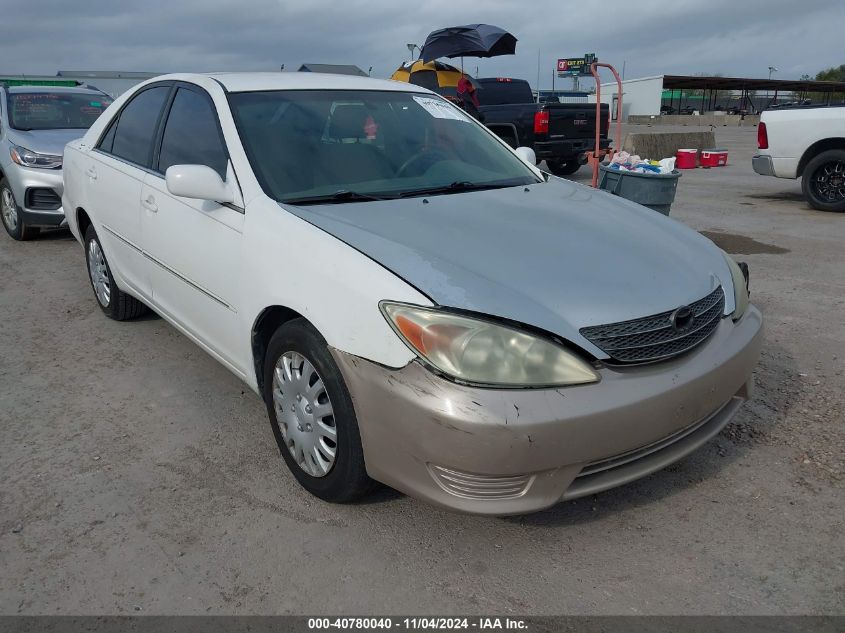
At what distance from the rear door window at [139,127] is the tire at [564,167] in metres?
9.66

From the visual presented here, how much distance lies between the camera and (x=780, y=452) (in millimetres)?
3051

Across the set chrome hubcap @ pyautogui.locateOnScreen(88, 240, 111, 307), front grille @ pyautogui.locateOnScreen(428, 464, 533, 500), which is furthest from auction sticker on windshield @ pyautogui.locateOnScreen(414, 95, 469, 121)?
chrome hubcap @ pyautogui.locateOnScreen(88, 240, 111, 307)

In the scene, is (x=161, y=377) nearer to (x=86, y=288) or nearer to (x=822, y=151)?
(x=86, y=288)

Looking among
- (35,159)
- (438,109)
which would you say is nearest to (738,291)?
(438,109)

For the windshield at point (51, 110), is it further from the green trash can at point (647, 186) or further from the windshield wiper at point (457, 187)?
the windshield wiper at point (457, 187)

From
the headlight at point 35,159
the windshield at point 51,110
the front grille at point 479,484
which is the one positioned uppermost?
the windshield at point 51,110

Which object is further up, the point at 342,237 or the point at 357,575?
the point at 342,237

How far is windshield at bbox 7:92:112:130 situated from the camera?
7.95 metres

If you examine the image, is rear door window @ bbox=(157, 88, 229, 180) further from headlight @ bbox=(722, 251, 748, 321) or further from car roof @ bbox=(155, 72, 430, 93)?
headlight @ bbox=(722, 251, 748, 321)

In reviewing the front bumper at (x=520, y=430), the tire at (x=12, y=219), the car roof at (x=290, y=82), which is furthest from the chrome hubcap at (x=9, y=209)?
the front bumper at (x=520, y=430)

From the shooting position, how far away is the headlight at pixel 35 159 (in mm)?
7133
